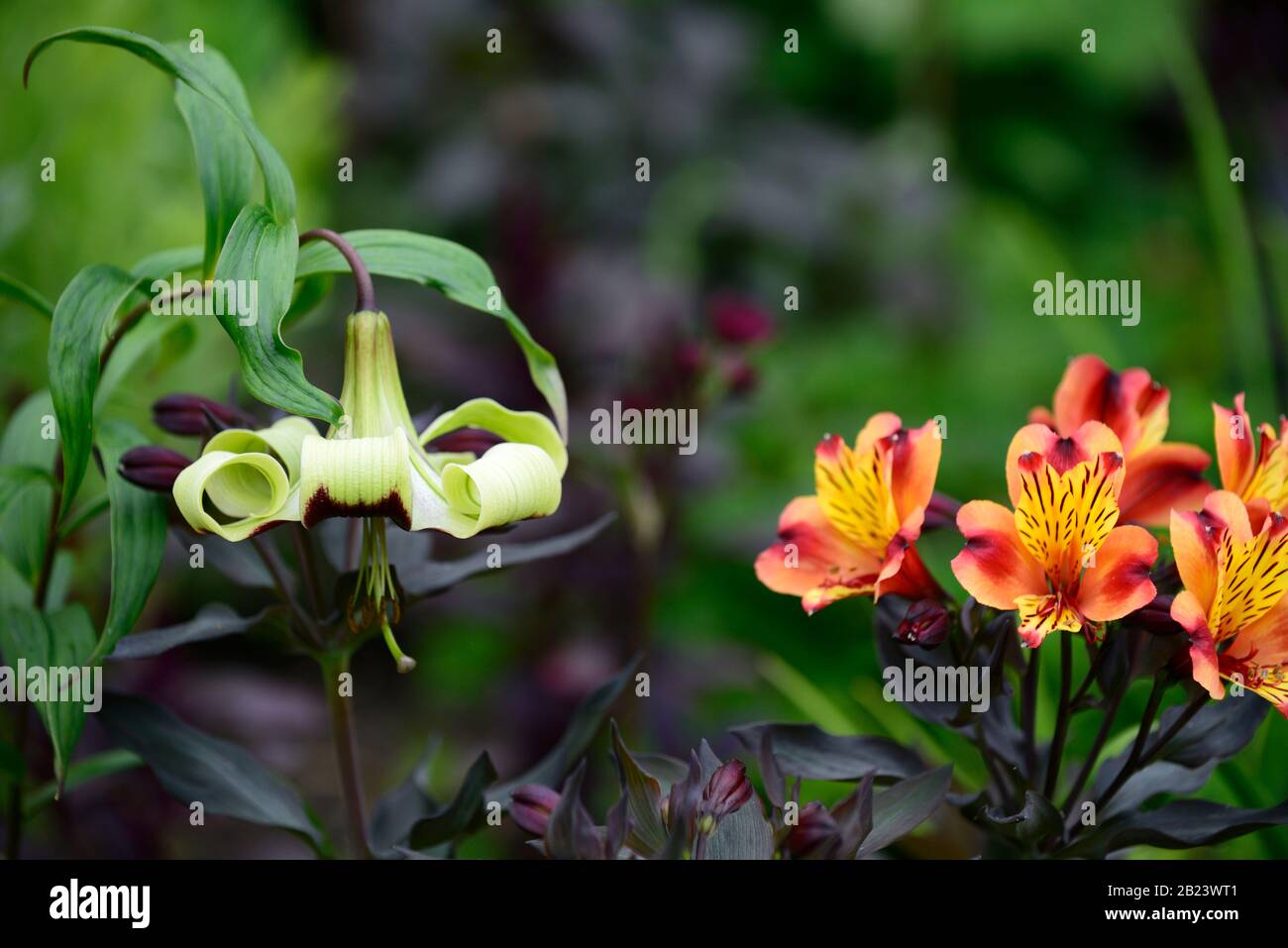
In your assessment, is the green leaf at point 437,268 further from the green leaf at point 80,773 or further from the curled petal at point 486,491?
the green leaf at point 80,773

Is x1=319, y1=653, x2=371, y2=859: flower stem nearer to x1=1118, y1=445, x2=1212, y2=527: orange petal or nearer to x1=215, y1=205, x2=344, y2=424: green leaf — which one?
x1=215, y1=205, x2=344, y2=424: green leaf

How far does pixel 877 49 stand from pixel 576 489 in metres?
1.12

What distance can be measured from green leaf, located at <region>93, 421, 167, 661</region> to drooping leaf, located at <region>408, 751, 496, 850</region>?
0.15 metres

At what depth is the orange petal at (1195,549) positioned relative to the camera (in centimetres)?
43

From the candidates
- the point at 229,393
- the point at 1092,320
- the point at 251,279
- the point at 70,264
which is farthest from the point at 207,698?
the point at 1092,320

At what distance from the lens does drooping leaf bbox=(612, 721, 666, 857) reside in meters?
0.45

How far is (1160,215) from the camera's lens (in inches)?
84.4

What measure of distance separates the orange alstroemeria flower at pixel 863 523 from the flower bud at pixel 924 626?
0.02 metres

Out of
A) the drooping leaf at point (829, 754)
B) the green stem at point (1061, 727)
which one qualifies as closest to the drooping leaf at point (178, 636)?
the drooping leaf at point (829, 754)

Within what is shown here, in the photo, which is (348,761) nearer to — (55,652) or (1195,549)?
(55,652)
